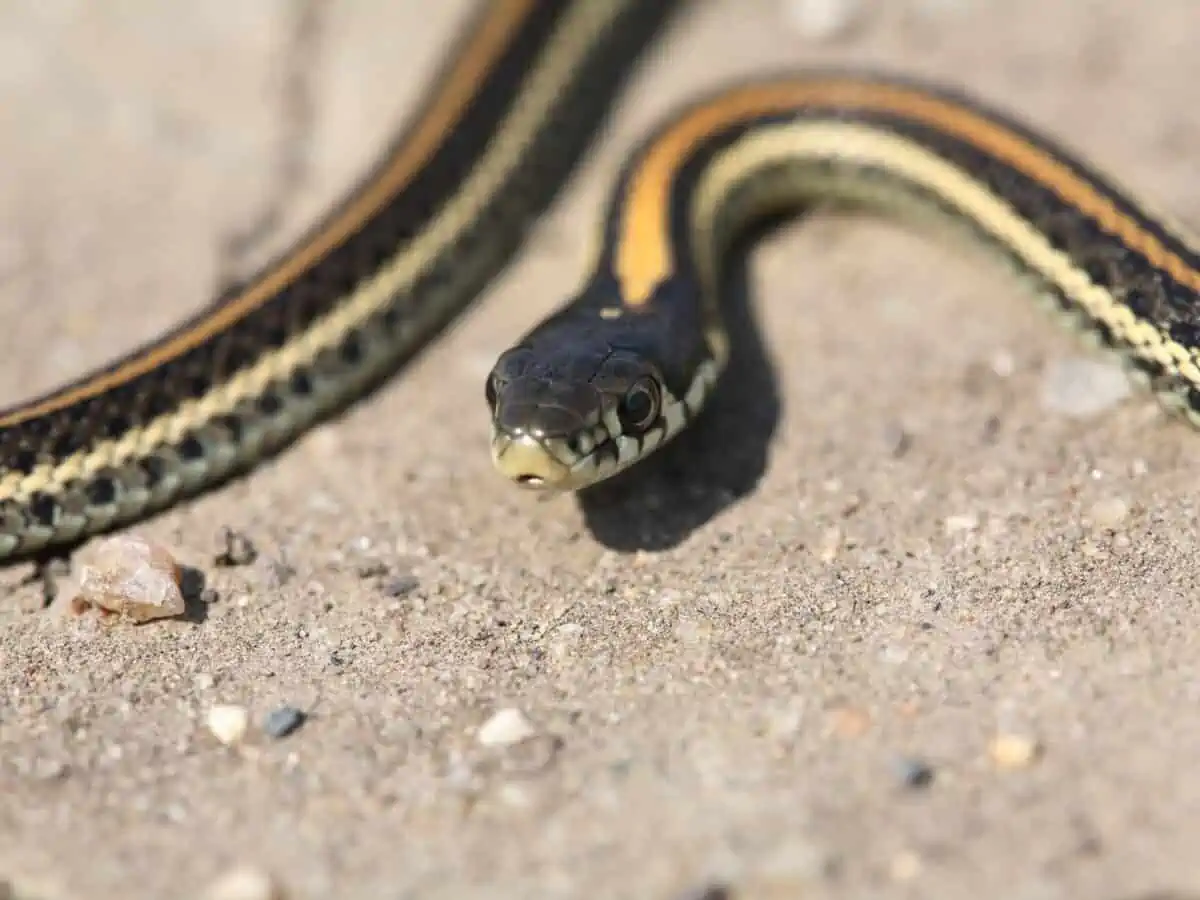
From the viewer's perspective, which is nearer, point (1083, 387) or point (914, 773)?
point (914, 773)

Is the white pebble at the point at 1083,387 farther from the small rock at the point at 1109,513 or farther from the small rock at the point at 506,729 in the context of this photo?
the small rock at the point at 506,729

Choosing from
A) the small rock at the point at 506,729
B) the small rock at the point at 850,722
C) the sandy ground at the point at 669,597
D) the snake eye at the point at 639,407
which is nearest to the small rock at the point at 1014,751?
the sandy ground at the point at 669,597

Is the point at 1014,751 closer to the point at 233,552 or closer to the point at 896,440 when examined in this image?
the point at 896,440

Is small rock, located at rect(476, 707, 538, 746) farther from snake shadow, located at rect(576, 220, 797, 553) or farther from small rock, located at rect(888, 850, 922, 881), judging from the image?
small rock, located at rect(888, 850, 922, 881)

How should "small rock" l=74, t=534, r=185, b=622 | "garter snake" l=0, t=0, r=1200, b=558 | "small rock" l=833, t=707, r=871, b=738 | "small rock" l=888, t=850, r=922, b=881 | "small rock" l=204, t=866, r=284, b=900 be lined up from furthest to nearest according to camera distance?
"garter snake" l=0, t=0, r=1200, b=558, "small rock" l=74, t=534, r=185, b=622, "small rock" l=833, t=707, r=871, b=738, "small rock" l=204, t=866, r=284, b=900, "small rock" l=888, t=850, r=922, b=881

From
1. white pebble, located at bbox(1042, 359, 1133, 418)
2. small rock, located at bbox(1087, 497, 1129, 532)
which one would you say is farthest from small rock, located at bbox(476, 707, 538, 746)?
white pebble, located at bbox(1042, 359, 1133, 418)

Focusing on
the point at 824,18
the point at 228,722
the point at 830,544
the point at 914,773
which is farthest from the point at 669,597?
the point at 824,18
